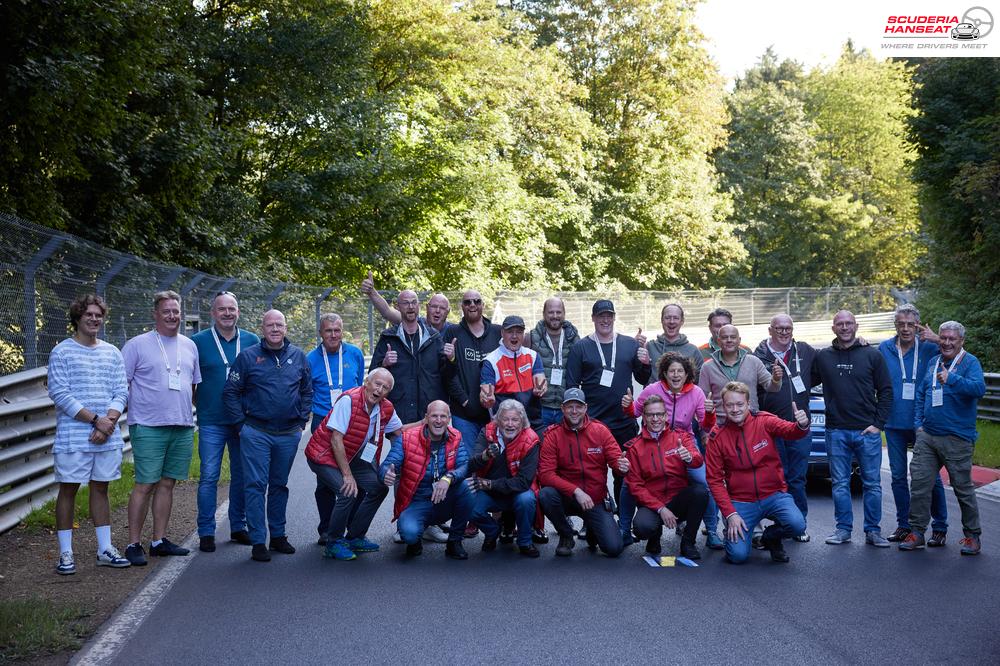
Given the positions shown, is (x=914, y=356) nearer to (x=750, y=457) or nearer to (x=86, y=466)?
(x=750, y=457)

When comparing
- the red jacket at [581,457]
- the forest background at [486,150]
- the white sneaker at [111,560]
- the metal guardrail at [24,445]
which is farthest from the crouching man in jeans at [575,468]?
the forest background at [486,150]

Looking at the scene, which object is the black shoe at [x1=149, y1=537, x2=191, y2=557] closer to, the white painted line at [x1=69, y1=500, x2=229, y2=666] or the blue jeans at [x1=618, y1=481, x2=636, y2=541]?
the white painted line at [x1=69, y1=500, x2=229, y2=666]

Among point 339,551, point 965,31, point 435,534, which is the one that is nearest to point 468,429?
point 435,534

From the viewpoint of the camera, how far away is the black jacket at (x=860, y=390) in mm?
8609

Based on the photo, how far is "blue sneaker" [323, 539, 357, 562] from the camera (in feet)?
25.6

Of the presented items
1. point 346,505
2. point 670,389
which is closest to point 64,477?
point 346,505

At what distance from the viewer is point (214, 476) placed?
8.10 m

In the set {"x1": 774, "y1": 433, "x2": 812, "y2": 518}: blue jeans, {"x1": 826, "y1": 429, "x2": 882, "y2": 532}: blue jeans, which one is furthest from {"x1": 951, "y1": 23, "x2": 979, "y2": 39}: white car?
{"x1": 774, "y1": 433, "x2": 812, "y2": 518}: blue jeans

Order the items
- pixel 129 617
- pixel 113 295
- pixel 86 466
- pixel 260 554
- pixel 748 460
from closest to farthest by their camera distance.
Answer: pixel 129 617 → pixel 86 466 → pixel 260 554 → pixel 748 460 → pixel 113 295

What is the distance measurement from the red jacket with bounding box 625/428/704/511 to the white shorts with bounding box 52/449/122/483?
388 centimetres

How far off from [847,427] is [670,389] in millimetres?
1505

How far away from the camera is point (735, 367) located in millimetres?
8781

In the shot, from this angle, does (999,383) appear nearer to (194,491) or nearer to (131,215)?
(194,491)

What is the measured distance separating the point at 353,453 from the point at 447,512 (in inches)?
34.6
